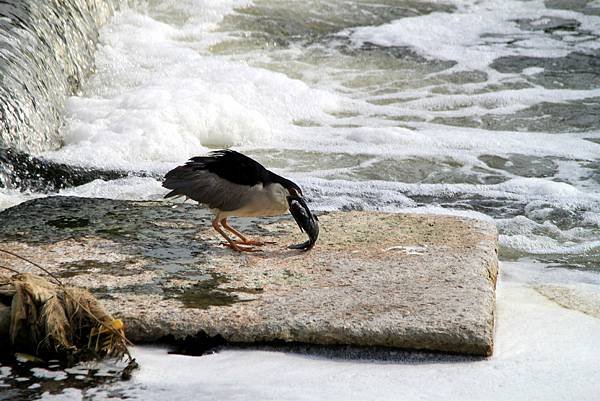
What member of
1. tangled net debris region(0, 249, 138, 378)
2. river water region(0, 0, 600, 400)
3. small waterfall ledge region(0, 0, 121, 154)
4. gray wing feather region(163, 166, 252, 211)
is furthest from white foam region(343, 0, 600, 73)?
tangled net debris region(0, 249, 138, 378)

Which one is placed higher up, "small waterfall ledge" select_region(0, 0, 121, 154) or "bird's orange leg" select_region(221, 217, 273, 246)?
"small waterfall ledge" select_region(0, 0, 121, 154)

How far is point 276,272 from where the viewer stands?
14.6ft

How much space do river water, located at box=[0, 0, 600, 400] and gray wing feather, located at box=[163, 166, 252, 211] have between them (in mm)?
1215

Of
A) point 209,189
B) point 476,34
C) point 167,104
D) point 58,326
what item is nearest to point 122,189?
point 167,104

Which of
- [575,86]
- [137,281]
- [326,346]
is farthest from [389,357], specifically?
[575,86]

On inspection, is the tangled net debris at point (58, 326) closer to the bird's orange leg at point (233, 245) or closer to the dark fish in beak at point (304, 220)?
the bird's orange leg at point (233, 245)

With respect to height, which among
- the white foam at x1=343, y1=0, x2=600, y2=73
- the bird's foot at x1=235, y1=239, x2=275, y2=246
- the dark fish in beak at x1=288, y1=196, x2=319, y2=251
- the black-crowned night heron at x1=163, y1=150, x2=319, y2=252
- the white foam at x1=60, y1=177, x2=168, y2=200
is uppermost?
the white foam at x1=343, y1=0, x2=600, y2=73

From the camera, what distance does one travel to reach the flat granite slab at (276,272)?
3.77 m

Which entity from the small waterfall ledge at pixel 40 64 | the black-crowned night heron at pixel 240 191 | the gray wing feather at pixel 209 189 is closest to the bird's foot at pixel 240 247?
the black-crowned night heron at pixel 240 191

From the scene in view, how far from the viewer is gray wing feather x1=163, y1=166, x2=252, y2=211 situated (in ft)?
15.6

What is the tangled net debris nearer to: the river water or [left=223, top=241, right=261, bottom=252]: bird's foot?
the river water

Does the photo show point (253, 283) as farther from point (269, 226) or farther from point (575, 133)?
point (575, 133)

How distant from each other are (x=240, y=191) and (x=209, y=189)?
166 mm

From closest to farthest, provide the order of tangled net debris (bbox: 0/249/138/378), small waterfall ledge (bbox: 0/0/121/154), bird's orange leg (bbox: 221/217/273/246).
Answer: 1. tangled net debris (bbox: 0/249/138/378)
2. bird's orange leg (bbox: 221/217/273/246)
3. small waterfall ledge (bbox: 0/0/121/154)
